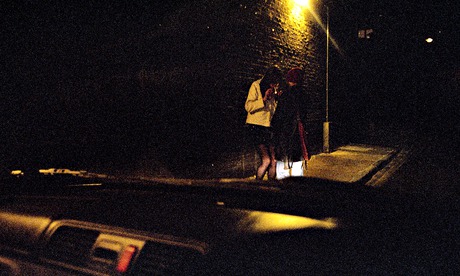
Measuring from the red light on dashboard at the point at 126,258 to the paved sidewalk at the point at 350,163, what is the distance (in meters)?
6.48

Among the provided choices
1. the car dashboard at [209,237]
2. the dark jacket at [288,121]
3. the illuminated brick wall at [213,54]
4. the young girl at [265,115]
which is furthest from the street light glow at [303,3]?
Result: the car dashboard at [209,237]

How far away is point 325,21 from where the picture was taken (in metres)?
13.1

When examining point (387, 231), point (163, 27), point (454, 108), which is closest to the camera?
point (387, 231)

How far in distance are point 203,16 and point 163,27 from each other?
770 mm

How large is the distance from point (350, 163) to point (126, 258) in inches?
380

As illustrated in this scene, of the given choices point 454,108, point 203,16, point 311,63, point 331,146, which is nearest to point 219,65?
point 203,16

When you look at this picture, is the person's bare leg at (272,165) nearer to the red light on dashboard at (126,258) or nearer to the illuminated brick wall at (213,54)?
the illuminated brick wall at (213,54)

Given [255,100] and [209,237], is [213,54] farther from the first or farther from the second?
[209,237]

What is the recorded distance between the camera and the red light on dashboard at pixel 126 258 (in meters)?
1.81

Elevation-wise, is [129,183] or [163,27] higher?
[163,27]

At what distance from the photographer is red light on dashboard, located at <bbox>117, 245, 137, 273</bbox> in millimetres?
1807

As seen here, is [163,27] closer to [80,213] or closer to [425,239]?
[80,213]

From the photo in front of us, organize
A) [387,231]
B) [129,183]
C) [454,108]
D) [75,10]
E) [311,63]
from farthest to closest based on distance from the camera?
[454,108], [311,63], [75,10], [129,183], [387,231]

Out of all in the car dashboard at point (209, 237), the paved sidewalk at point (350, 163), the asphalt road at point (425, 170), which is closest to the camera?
the car dashboard at point (209, 237)
